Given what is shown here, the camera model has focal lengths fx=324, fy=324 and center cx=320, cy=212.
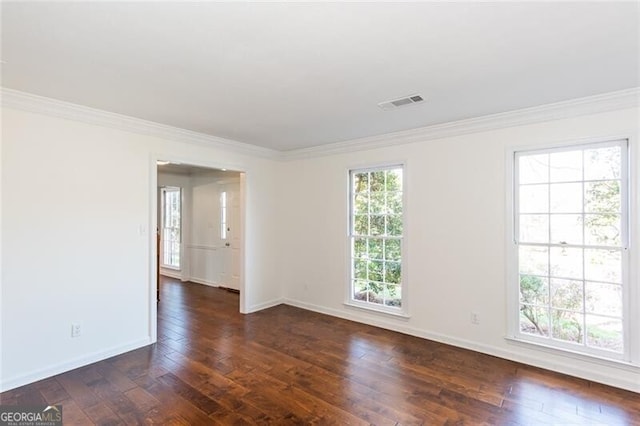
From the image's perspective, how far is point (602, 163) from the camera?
298cm

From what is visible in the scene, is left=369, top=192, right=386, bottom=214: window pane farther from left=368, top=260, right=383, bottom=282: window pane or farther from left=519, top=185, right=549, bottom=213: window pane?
left=519, top=185, right=549, bottom=213: window pane

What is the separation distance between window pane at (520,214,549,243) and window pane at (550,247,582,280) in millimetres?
152

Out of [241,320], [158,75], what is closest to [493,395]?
[241,320]

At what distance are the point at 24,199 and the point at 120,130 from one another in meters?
1.09

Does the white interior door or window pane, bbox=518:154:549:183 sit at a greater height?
window pane, bbox=518:154:549:183

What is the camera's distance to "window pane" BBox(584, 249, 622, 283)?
2900 mm

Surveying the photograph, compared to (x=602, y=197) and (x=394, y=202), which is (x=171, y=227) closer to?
(x=394, y=202)

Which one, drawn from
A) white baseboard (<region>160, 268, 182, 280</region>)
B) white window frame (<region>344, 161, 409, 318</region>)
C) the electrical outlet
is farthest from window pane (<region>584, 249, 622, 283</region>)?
white baseboard (<region>160, 268, 182, 280</region>)

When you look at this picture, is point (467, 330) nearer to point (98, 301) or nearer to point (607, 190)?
point (607, 190)

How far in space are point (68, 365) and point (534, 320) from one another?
458 cm

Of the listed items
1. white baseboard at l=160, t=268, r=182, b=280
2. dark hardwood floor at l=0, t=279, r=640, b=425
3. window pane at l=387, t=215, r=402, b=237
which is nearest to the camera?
dark hardwood floor at l=0, t=279, r=640, b=425

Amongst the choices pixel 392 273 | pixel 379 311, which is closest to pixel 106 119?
pixel 392 273

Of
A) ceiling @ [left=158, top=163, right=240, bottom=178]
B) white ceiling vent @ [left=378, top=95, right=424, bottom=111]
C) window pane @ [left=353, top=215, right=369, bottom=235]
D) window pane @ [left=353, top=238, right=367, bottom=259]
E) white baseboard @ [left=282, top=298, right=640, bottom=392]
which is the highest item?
white ceiling vent @ [left=378, top=95, right=424, bottom=111]

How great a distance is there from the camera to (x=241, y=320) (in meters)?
4.55
